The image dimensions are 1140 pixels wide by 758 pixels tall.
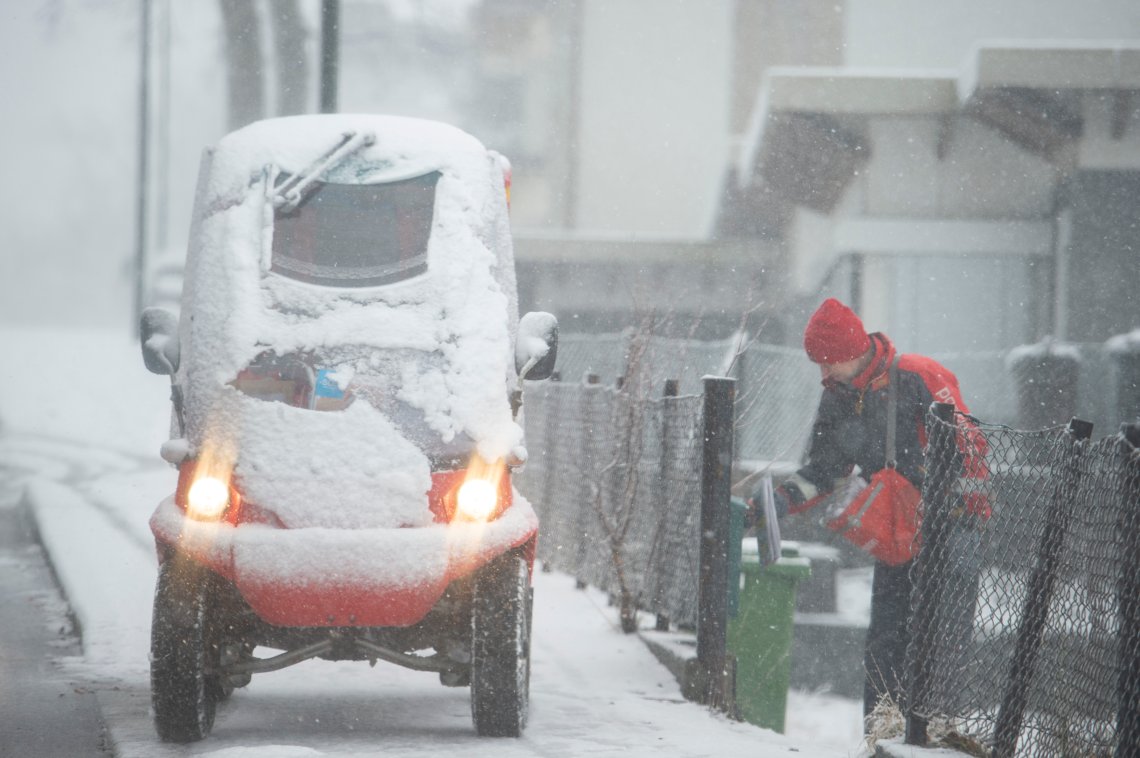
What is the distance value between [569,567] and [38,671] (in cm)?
411

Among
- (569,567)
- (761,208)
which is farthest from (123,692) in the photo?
(761,208)

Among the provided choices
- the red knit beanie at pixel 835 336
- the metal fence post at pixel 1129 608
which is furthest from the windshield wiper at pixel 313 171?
the metal fence post at pixel 1129 608

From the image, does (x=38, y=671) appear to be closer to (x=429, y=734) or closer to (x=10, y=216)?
(x=429, y=734)

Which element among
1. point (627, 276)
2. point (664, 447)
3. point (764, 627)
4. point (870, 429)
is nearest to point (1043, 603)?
point (870, 429)

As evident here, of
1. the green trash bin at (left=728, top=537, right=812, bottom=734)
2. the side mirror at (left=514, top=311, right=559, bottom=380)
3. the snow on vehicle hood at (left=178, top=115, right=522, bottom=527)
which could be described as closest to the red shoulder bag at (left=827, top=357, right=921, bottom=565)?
the green trash bin at (left=728, top=537, right=812, bottom=734)

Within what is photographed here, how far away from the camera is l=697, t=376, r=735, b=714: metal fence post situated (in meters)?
6.12

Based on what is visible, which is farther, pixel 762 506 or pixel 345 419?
pixel 762 506

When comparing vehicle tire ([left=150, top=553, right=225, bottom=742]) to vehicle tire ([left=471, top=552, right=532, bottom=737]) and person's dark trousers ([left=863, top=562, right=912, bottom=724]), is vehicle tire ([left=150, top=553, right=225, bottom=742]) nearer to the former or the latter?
vehicle tire ([left=471, top=552, right=532, bottom=737])

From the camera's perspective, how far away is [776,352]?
12820 millimetres

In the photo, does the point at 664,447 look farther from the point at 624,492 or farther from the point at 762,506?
the point at 762,506

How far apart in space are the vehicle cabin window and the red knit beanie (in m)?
1.73

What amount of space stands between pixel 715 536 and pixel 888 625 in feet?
2.83

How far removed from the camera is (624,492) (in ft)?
26.2

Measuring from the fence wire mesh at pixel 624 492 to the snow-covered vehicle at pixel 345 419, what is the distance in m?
1.72
